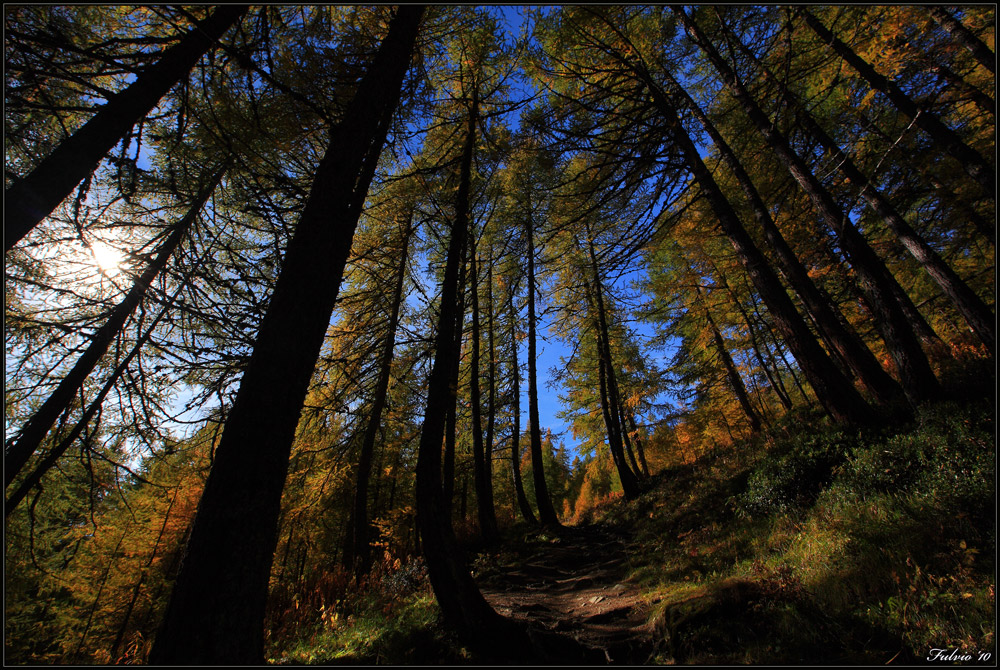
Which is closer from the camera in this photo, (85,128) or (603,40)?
(85,128)

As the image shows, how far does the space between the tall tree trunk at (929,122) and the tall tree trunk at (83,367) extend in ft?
32.2

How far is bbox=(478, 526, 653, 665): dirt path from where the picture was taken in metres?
3.13

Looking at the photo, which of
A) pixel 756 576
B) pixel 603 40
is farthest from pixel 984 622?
pixel 603 40

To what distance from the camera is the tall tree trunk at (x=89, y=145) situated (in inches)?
83.6

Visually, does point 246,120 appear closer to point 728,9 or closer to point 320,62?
point 320,62

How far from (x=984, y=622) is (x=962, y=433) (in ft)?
9.15

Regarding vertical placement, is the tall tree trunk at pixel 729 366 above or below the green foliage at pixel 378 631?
above

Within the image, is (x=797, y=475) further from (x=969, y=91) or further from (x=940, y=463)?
(x=969, y=91)

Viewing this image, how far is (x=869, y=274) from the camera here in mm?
5668

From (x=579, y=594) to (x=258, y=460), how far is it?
5.15 meters

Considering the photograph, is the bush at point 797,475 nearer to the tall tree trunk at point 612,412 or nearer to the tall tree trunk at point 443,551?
the tall tree trunk at point 443,551

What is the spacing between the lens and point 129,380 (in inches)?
150

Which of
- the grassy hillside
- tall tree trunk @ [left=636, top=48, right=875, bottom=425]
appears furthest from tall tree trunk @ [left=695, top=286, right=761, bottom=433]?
tall tree trunk @ [left=636, top=48, right=875, bottom=425]

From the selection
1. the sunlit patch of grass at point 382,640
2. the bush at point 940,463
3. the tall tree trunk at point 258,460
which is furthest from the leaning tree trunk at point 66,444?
the bush at point 940,463
